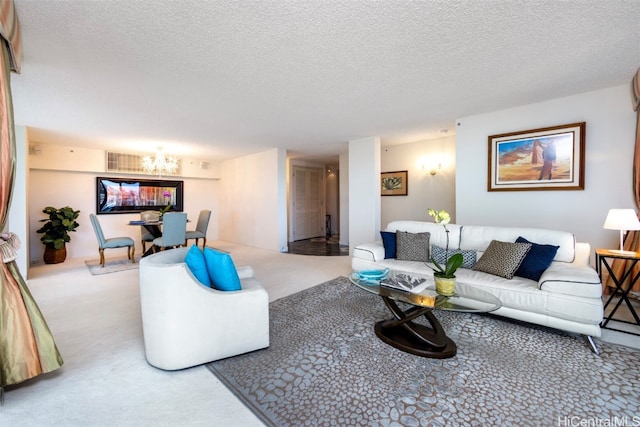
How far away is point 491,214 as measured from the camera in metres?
3.90

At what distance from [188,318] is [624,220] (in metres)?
3.69

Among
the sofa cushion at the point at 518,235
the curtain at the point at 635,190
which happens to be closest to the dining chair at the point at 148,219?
the sofa cushion at the point at 518,235

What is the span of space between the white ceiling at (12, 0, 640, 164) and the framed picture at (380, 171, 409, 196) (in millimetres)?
1893

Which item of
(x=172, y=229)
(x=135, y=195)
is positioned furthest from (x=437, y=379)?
(x=135, y=195)

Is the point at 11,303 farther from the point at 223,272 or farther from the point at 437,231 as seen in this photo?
the point at 437,231

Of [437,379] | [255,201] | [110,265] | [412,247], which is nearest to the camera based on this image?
[437,379]

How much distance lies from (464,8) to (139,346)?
3.42m

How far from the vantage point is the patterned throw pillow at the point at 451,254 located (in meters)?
3.13

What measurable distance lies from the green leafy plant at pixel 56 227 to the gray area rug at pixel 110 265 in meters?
0.60

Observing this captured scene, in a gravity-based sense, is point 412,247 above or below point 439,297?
above

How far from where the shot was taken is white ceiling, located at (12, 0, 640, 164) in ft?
5.86

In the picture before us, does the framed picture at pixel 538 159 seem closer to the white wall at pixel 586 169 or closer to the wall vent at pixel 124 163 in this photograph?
the white wall at pixel 586 169

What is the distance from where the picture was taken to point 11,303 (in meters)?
1.61

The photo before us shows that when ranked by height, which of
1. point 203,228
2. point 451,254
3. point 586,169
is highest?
point 586,169
